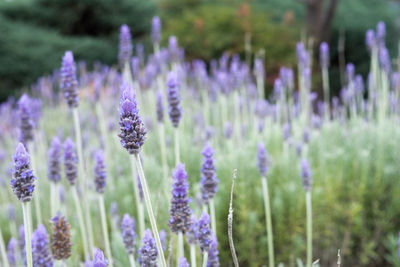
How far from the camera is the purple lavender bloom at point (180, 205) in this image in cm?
128

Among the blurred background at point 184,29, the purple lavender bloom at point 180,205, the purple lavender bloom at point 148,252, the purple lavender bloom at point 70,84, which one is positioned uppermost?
the blurred background at point 184,29

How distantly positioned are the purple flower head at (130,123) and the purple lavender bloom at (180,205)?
0.27 meters

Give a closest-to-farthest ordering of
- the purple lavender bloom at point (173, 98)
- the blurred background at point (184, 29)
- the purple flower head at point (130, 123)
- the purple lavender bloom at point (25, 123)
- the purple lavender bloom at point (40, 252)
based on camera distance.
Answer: the purple flower head at point (130, 123)
the purple lavender bloom at point (40, 252)
the purple lavender bloom at point (173, 98)
the purple lavender bloom at point (25, 123)
the blurred background at point (184, 29)

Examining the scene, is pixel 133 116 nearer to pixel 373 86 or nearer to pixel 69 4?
pixel 373 86

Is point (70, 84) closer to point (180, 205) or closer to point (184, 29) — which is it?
point (180, 205)

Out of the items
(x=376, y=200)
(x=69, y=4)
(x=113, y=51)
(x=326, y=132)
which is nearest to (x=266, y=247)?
(x=376, y=200)

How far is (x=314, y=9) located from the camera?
8.47 m

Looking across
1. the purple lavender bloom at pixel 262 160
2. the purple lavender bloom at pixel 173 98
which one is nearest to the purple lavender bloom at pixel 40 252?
the purple lavender bloom at pixel 173 98

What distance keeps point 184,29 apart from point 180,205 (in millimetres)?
7057

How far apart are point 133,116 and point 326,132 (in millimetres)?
3007

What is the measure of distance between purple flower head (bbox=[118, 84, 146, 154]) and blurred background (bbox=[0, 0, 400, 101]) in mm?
6337

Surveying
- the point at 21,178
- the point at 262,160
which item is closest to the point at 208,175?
the point at 262,160

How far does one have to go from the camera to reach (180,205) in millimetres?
1282

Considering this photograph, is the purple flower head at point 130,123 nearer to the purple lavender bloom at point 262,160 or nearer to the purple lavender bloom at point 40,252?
the purple lavender bloom at point 40,252
